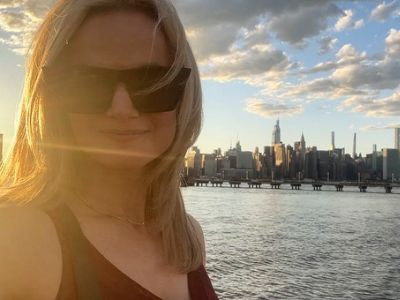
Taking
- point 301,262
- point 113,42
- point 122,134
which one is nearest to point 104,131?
point 122,134

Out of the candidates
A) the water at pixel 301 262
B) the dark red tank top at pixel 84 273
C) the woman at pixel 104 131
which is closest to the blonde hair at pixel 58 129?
the woman at pixel 104 131

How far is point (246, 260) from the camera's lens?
27.2 meters

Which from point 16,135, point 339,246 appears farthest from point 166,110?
point 339,246

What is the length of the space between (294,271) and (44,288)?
25128 millimetres

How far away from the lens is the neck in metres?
1.64

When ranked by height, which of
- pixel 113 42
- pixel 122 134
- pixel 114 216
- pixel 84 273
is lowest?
pixel 84 273

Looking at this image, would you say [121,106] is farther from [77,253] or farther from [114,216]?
[77,253]

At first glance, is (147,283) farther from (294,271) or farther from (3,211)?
(294,271)

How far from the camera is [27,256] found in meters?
1.19

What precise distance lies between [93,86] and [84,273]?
2.05ft

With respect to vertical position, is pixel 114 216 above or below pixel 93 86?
below

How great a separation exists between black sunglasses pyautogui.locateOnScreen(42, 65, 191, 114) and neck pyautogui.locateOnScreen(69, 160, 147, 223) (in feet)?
0.75

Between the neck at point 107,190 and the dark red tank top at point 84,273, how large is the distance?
0.22m

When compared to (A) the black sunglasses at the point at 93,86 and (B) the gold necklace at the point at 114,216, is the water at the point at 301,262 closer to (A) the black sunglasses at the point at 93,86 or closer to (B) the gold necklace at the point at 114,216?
(B) the gold necklace at the point at 114,216
